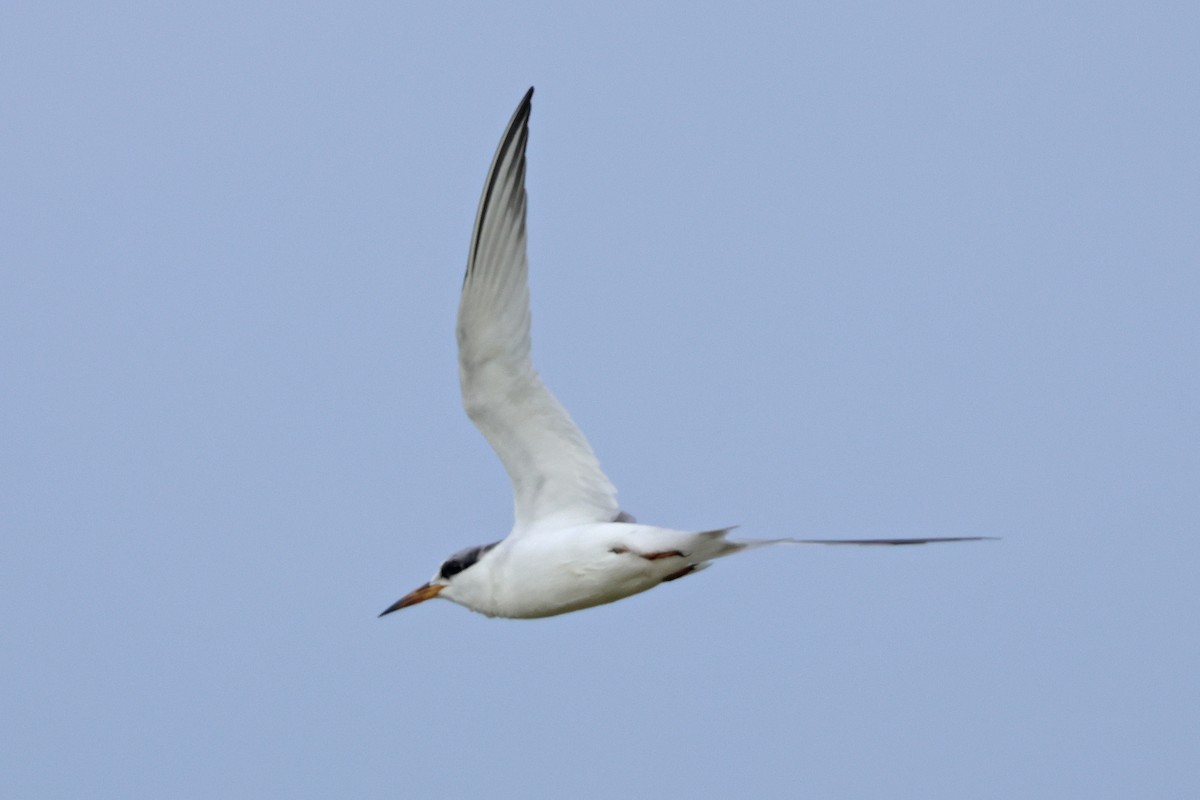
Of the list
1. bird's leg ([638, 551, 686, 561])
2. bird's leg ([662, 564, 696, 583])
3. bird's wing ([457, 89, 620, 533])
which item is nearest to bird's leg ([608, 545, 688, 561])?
bird's leg ([638, 551, 686, 561])

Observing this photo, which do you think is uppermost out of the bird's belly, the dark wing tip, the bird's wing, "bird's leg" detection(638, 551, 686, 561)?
the dark wing tip

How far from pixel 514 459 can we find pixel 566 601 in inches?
36.0

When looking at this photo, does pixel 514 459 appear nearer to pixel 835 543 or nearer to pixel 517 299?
pixel 517 299

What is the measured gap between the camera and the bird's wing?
30.3 ft

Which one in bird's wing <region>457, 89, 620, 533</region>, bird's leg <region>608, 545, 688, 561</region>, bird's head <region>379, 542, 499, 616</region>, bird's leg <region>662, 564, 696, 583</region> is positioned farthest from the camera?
bird's head <region>379, 542, 499, 616</region>

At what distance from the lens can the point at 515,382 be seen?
31.6 feet

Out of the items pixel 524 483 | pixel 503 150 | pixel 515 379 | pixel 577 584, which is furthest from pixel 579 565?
pixel 503 150

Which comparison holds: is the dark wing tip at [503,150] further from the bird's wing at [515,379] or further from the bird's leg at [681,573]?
the bird's leg at [681,573]

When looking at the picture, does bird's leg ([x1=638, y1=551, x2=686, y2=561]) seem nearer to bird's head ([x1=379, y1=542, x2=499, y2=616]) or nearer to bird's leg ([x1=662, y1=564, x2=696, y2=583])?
bird's leg ([x1=662, y1=564, x2=696, y2=583])

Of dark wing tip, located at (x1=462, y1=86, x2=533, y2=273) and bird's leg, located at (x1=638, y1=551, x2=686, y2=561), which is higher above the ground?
dark wing tip, located at (x1=462, y1=86, x2=533, y2=273)

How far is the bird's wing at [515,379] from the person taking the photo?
925 centimetres

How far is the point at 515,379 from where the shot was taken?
9.63 meters

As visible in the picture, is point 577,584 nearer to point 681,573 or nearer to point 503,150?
point 681,573

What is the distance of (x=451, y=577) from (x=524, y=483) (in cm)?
66
